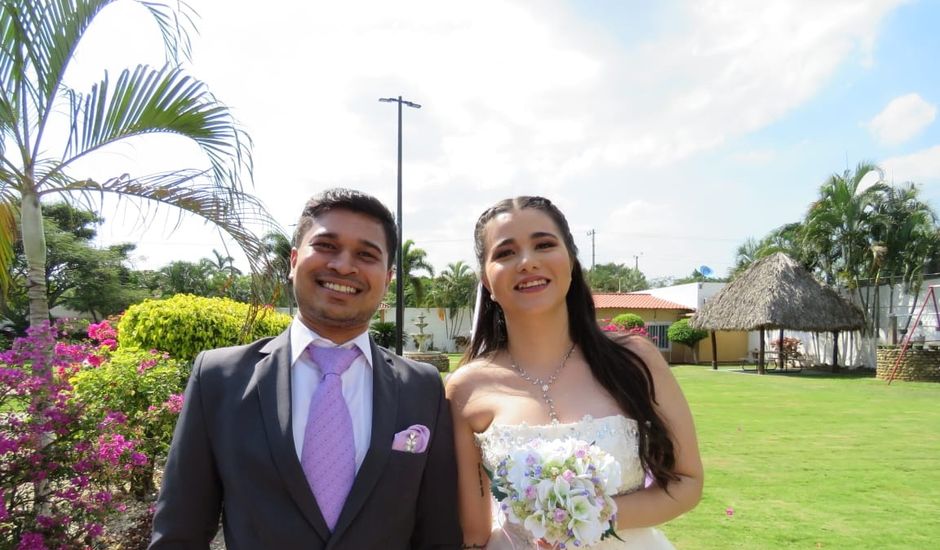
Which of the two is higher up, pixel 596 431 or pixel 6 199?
pixel 6 199

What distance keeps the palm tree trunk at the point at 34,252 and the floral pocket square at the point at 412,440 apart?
3435 mm

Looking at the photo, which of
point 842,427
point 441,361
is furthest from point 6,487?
point 441,361

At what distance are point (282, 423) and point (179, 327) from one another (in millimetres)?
6544

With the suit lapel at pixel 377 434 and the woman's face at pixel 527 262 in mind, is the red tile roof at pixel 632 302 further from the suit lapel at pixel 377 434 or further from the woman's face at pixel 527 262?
the suit lapel at pixel 377 434

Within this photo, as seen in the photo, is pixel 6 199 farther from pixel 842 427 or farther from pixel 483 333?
pixel 842 427

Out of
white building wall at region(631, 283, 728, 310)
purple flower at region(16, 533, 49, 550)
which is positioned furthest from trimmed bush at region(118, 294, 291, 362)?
white building wall at region(631, 283, 728, 310)

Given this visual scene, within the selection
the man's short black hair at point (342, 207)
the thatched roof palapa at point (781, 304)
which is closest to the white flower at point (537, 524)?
the man's short black hair at point (342, 207)

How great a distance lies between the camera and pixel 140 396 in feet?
18.1

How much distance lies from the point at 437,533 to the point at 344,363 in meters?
0.63

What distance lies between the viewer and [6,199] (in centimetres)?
431

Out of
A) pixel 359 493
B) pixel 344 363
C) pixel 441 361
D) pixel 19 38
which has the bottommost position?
pixel 441 361

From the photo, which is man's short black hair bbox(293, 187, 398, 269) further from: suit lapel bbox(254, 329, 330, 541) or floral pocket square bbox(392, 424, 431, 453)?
floral pocket square bbox(392, 424, 431, 453)

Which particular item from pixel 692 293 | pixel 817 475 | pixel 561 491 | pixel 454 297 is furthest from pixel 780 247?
pixel 561 491

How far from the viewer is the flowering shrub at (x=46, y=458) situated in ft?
11.9
